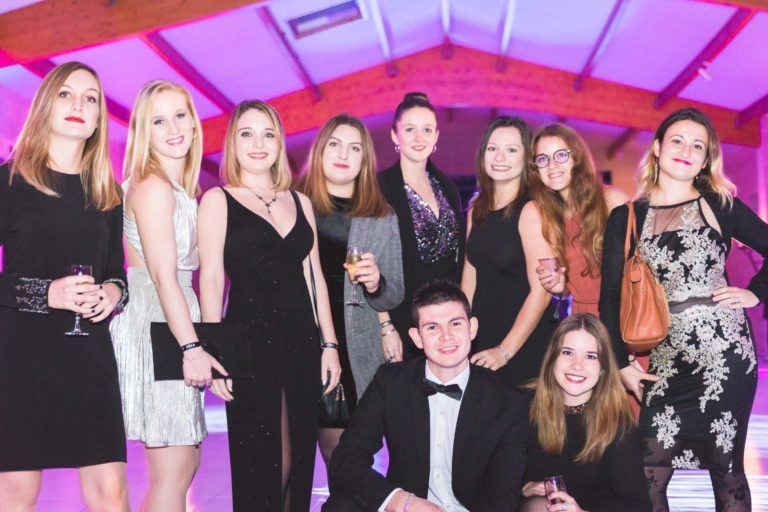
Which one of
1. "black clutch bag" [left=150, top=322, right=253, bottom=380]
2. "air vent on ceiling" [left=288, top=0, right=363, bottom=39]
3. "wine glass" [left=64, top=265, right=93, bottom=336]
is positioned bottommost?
"black clutch bag" [left=150, top=322, right=253, bottom=380]

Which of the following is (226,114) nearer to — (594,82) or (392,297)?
(594,82)

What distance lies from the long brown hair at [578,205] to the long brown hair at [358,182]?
66 centimetres

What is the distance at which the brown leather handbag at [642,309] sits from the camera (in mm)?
2971

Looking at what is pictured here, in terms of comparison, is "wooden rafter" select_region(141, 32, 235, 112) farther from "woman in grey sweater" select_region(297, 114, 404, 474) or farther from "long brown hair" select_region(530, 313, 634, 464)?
"long brown hair" select_region(530, 313, 634, 464)

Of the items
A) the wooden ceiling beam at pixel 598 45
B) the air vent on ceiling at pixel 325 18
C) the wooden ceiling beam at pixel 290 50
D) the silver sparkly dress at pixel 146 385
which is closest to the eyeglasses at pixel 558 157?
the silver sparkly dress at pixel 146 385

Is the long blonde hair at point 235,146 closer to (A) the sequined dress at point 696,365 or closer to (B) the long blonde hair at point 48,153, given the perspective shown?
(B) the long blonde hair at point 48,153

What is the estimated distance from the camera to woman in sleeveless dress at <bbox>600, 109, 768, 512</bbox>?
3.06 metres

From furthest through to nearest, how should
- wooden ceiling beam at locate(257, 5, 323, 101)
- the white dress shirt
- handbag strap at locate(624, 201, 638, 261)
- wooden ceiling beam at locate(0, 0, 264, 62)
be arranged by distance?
wooden ceiling beam at locate(257, 5, 323, 101) → wooden ceiling beam at locate(0, 0, 264, 62) → handbag strap at locate(624, 201, 638, 261) → the white dress shirt

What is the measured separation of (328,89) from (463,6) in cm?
279

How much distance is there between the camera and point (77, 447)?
249cm

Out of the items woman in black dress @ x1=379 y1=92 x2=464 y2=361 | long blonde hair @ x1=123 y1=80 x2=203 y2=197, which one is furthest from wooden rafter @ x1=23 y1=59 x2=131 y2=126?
long blonde hair @ x1=123 y1=80 x2=203 y2=197

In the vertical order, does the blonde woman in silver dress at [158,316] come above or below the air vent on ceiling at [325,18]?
below

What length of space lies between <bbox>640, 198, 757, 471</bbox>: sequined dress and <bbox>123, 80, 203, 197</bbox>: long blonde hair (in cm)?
163

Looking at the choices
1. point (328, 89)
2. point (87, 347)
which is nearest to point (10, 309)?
point (87, 347)
